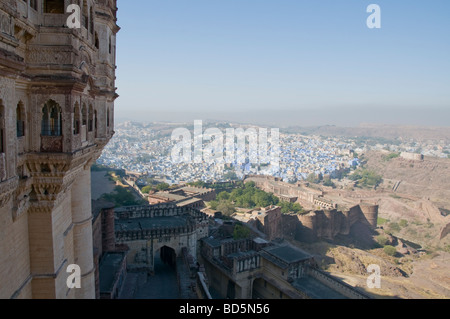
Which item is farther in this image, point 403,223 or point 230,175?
point 230,175

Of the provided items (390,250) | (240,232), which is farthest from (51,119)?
(390,250)

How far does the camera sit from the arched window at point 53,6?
6.05m

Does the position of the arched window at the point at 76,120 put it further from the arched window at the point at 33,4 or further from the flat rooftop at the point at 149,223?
the flat rooftop at the point at 149,223

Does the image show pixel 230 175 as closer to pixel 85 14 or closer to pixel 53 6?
pixel 85 14

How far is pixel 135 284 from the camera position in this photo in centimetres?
1266

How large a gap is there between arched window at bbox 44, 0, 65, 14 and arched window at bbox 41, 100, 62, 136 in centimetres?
171

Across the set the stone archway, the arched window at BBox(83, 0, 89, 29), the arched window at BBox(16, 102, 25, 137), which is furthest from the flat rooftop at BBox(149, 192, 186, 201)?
the arched window at BBox(16, 102, 25, 137)

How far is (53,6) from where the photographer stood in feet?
20.0

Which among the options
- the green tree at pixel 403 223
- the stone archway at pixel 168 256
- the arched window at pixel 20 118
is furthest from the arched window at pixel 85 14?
the green tree at pixel 403 223

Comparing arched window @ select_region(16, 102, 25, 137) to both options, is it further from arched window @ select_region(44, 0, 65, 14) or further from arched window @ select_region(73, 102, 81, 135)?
arched window @ select_region(44, 0, 65, 14)

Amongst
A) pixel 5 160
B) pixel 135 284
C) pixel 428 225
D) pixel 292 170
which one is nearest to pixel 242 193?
pixel 428 225

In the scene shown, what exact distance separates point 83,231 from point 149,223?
30.6 ft

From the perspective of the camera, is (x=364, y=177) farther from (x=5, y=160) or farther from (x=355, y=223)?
(x=5, y=160)

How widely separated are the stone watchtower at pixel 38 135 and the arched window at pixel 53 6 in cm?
2
